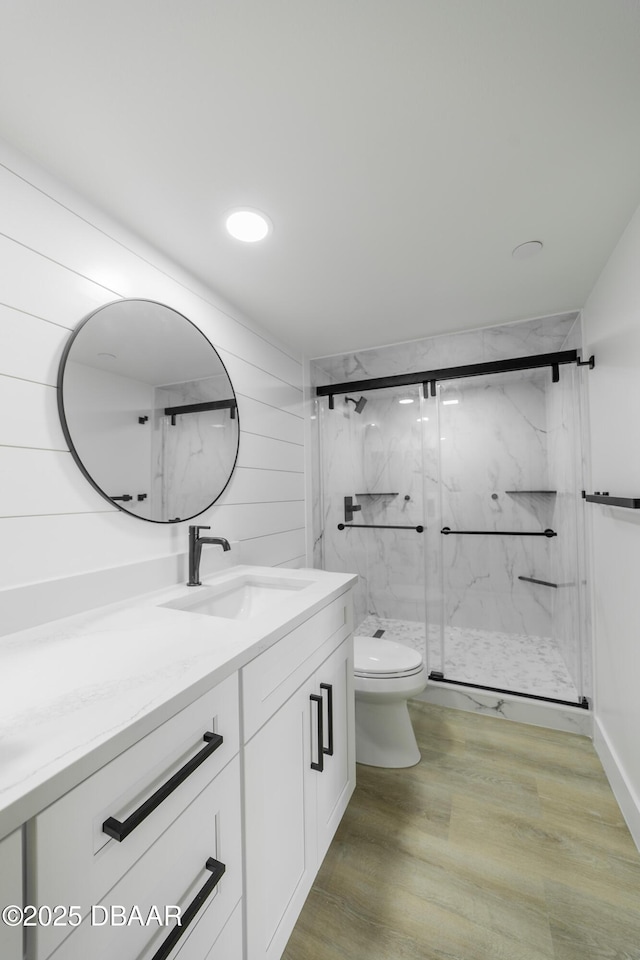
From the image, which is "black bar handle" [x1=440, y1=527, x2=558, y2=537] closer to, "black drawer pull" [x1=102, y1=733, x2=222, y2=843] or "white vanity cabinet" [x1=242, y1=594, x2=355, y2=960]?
"white vanity cabinet" [x1=242, y1=594, x2=355, y2=960]

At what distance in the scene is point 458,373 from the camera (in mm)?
2479

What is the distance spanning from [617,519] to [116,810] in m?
1.89

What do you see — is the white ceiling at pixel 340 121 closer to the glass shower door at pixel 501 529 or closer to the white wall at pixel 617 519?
the white wall at pixel 617 519

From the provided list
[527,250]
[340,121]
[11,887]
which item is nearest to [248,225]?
[340,121]

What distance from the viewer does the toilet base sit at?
73.7 inches

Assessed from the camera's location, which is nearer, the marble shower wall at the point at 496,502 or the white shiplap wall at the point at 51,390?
the white shiplap wall at the point at 51,390

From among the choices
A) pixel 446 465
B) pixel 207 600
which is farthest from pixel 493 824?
pixel 446 465

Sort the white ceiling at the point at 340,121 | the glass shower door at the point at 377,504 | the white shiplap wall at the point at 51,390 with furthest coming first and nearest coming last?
the glass shower door at the point at 377,504 → the white shiplap wall at the point at 51,390 → the white ceiling at the point at 340,121

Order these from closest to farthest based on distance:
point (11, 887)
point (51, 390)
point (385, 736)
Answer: point (11, 887), point (51, 390), point (385, 736)

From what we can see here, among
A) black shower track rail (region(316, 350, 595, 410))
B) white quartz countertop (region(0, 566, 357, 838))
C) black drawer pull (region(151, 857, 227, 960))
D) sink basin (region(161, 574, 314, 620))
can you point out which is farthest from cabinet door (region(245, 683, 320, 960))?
black shower track rail (region(316, 350, 595, 410))

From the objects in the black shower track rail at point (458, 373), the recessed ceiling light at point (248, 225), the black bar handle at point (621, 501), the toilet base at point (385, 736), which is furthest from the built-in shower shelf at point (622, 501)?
the recessed ceiling light at point (248, 225)

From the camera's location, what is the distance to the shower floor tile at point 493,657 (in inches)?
91.8

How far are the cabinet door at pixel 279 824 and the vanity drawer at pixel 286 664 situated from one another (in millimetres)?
39

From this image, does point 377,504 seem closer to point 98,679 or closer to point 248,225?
point 248,225
